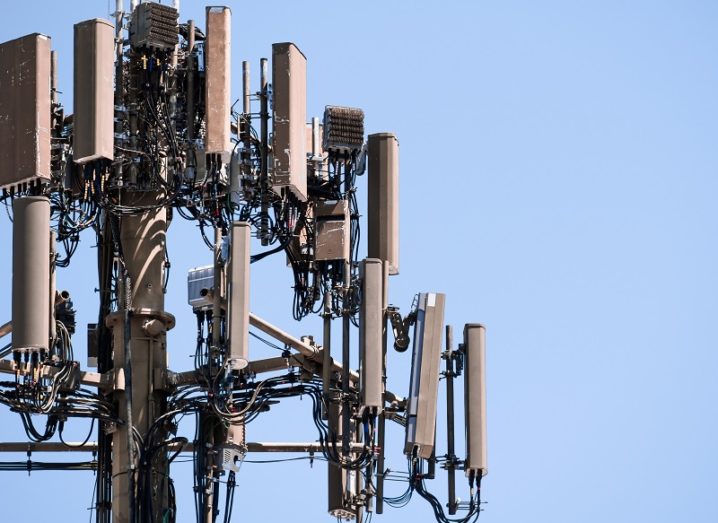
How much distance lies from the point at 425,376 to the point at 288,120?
4926mm

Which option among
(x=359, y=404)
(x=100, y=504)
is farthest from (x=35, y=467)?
(x=359, y=404)

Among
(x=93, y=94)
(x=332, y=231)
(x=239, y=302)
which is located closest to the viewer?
(x=239, y=302)

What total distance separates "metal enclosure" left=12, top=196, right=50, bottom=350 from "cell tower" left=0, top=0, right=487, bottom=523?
16 centimetres

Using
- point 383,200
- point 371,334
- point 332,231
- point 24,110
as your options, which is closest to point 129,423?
point 371,334

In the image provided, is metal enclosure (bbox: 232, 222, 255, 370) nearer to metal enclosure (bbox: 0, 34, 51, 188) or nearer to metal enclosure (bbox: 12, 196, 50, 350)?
metal enclosure (bbox: 12, 196, 50, 350)

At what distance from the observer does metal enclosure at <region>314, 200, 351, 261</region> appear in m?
63.7

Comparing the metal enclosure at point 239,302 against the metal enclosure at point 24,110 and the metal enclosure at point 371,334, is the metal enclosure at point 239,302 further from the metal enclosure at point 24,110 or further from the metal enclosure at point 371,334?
the metal enclosure at point 24,110

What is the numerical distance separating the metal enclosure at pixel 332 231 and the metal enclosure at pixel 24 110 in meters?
5.15

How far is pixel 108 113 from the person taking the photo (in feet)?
201

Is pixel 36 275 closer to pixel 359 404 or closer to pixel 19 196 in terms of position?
pixel 19 196

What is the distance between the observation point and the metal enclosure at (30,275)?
6016 cm

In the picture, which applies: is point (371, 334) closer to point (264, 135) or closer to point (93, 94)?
point (264, 135)

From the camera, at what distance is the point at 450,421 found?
206 feet

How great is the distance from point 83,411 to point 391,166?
7.06m
